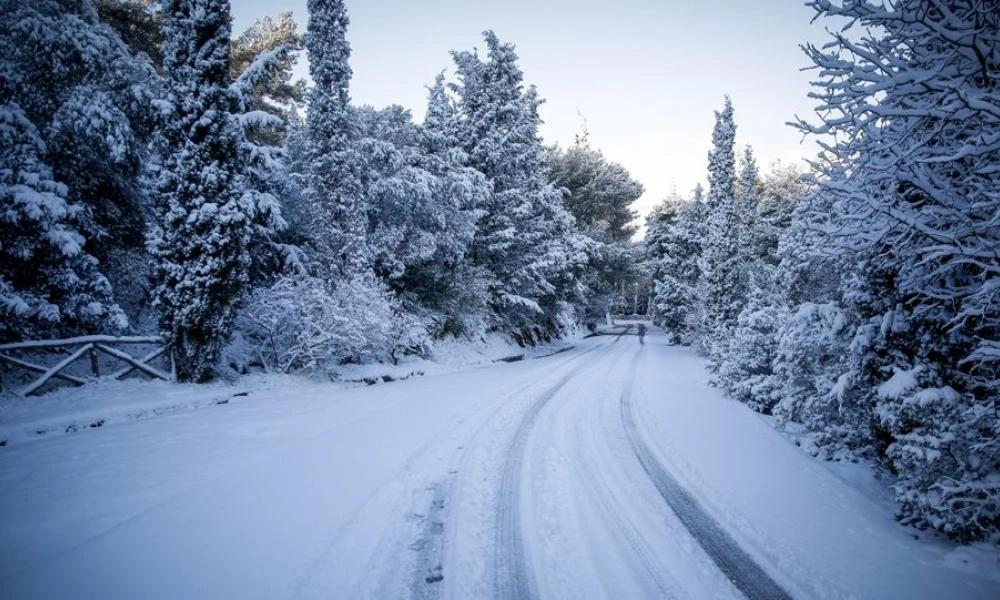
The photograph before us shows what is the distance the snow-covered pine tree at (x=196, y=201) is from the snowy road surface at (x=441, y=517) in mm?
3088

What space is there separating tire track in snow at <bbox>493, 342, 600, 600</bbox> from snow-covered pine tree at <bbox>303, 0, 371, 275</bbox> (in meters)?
10.4

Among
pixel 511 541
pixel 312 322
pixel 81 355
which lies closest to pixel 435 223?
pixel 312 322

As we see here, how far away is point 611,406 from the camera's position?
1002 centimetres

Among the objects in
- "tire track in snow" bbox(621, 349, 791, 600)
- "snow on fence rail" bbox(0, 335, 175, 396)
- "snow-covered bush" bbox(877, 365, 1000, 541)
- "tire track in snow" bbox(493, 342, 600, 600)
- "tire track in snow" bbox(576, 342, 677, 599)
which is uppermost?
"snow on fence rail" bbox(0, 335, 175, 396)

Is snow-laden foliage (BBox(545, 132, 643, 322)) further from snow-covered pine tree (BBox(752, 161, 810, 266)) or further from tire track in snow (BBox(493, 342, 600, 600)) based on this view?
tire track in snow (BBox(493, 342, 600, 600))

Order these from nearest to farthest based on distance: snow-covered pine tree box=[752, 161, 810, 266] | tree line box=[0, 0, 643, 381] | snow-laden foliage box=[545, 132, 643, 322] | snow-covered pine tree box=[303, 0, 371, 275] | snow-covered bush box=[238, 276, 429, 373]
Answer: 1. tree line box=[0, 0, 643, 381]
2. snow-covered bush box=[238, 276, 429, 373]
3. snow-covered pine tree box=[303, 0, 371, 275]
4. snow-covered pine tree box=[752, 161, 810, 266]
5. snow-laden foliage box=[545, 132, 643, 322]

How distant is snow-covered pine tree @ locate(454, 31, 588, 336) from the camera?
2255cm

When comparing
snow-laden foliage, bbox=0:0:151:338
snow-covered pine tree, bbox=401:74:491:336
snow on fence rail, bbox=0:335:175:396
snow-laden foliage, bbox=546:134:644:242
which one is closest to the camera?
snow on fence rail, bbox=0:335:175:396

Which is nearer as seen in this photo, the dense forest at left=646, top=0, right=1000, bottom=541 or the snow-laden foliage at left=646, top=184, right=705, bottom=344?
the dense forest at left=646, top=0, right=1000, bottom=541

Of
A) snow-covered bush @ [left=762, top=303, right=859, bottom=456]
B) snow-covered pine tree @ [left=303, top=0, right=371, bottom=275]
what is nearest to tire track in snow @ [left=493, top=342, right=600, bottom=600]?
snow-covered bush @ [left=762, top=303, right=859, bottom=456]

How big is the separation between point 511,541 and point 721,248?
21.1 meters

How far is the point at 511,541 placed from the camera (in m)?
4.00

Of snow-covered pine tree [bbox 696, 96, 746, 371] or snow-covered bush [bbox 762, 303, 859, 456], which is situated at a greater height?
snow-covered pine tree [bbox 696, 96, 746, 371]

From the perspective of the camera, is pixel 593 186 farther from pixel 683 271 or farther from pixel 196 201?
pixel 196 201
